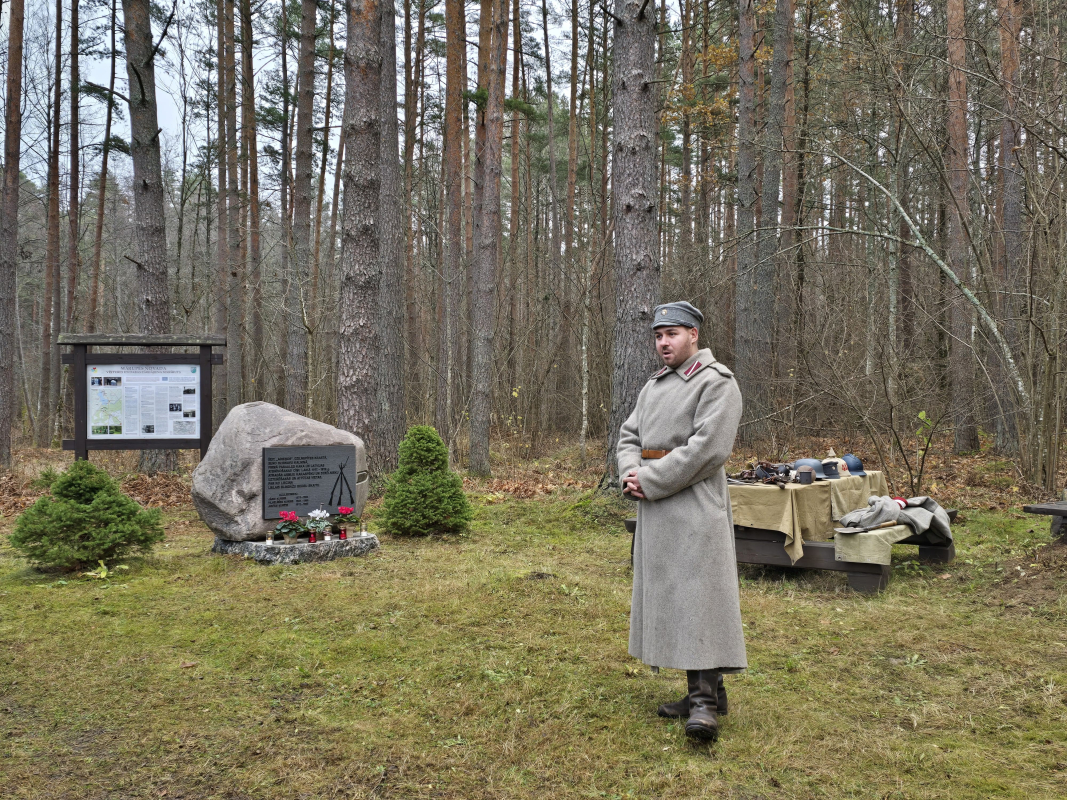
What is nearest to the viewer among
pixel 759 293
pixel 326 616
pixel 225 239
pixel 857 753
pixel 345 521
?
pixel 857 753

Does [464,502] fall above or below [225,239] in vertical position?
below

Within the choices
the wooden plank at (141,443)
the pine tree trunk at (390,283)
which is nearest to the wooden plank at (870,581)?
the pine tree trunk at (390,283)

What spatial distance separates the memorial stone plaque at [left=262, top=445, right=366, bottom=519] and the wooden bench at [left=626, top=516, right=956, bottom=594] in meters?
2.97

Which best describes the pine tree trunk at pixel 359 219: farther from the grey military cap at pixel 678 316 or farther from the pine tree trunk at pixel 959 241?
the pine tree trunk at pixel 959 241

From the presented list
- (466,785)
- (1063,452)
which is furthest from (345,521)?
(1063,452)

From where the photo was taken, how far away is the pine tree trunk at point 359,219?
10.3 m

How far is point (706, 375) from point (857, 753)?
190cm

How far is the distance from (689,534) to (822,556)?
3354 mm

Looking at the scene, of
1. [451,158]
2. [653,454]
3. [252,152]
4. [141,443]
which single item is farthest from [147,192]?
[653,454]

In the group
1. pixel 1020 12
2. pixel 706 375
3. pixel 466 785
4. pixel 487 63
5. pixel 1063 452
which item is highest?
pixel 487 63

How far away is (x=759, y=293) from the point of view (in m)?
15.7

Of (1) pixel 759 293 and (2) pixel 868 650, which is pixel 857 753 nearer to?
(2) pixel 868 650

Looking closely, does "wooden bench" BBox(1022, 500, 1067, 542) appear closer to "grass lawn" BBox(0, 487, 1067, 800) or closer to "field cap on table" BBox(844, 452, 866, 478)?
"grass lawn" BBox(0, 487, 1067, 800)

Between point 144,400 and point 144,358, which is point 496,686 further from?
point 144,358
